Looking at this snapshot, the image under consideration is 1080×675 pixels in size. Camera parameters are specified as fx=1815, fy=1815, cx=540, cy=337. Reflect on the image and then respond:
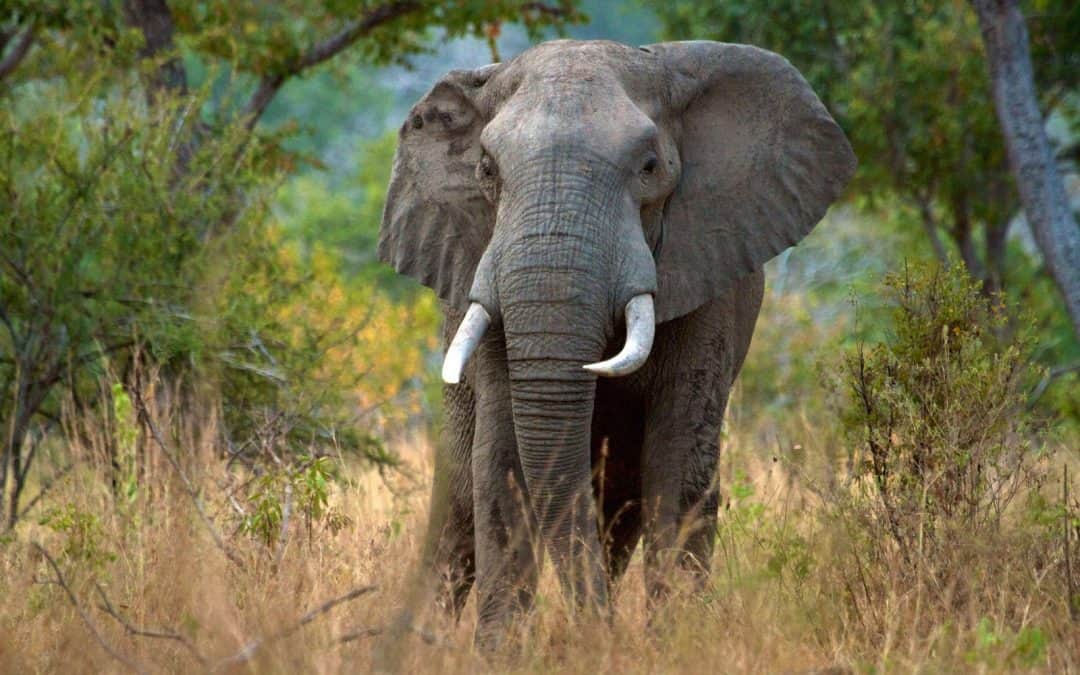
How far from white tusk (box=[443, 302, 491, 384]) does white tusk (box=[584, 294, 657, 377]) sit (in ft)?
1.36

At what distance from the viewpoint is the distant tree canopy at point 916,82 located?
14.7 m

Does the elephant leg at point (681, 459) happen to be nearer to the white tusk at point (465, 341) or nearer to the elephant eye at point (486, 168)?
the white tusk at point (465, 341)

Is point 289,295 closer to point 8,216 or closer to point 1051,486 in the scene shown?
point 8,216

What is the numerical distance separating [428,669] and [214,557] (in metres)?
2.11

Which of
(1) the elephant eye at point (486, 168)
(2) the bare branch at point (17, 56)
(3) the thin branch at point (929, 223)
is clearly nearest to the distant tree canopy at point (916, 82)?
(3) the thin branch at point (929, 223)

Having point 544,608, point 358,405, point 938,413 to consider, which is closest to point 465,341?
point 544,608

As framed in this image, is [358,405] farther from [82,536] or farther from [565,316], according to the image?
[565,316]

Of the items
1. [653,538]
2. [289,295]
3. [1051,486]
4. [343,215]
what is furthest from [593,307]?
[343,215]

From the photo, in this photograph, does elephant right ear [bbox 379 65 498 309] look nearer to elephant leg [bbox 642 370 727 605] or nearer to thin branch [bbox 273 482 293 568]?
elephant leg [bbox 642 370 727 605]

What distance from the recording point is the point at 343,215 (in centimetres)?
3391

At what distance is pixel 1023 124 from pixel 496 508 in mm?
5121

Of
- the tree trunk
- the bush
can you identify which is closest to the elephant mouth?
the bush

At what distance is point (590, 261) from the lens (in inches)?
238

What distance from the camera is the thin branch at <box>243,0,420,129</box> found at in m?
13.1
